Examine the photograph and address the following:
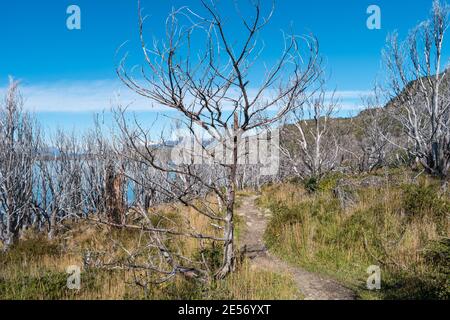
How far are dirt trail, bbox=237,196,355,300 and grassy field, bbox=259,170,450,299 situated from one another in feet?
0.70

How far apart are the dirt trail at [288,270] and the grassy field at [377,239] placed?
8.4 inches

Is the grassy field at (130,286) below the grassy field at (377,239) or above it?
below

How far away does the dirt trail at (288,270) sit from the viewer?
4.52 m

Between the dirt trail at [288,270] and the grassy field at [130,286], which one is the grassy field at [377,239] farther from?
the grassy field at [130,286]

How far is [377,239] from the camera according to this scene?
6074 millimetres

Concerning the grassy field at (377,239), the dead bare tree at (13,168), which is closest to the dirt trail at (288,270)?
the grassy field at (377,239)

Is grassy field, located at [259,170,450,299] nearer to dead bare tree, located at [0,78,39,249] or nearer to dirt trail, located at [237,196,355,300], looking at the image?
dirt trail, located at [237,196,355,300]

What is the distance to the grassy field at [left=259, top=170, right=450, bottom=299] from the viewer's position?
183 inches

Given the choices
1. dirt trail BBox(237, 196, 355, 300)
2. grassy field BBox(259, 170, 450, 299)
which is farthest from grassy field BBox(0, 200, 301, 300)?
grassy field BBox(259, 170, 450, 299)

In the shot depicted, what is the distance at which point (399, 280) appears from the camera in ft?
15.6

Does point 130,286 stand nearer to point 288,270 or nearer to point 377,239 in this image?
point 288,270

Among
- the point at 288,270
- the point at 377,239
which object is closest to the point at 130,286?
the point at 288,270

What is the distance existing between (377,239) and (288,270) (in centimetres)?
191
